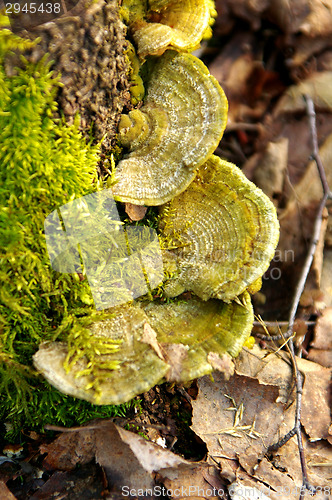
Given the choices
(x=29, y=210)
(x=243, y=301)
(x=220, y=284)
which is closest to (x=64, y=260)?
(x=29, y=210)

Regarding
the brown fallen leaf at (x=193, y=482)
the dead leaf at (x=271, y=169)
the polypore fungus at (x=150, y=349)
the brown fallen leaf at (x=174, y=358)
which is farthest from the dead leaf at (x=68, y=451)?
the dead leaf at (x=271, y=169)

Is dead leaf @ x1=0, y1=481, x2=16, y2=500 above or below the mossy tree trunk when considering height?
below

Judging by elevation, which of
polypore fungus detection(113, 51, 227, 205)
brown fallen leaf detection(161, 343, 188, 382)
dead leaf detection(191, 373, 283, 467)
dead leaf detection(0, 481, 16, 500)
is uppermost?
polypore fungus detection(113, 51, 227, 205)

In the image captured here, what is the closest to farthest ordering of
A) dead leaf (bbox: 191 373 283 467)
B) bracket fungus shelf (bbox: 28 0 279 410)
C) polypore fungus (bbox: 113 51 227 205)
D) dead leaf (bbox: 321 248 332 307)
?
1. bracket fungus shelf (bbox: 28 0 279 410)
2. polypore fungus (bbox: 113 51 227 205)
3. dead leaf (bbox: 191 373 283 467)
4. dead leaf (bbox: 321 248 332 307)

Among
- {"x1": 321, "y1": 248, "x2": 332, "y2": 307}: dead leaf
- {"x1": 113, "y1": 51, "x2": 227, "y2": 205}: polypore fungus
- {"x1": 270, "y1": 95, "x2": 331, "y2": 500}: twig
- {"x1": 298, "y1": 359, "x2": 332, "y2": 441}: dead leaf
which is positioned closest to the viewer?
{"x1": 113, "y1": 51, "x2": 227, "y2": 205}: polypore fungus

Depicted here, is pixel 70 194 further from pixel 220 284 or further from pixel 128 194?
pixel 220 284

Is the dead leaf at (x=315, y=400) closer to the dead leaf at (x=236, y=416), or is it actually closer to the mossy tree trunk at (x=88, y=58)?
the dead leaf at (x=236, y=416)

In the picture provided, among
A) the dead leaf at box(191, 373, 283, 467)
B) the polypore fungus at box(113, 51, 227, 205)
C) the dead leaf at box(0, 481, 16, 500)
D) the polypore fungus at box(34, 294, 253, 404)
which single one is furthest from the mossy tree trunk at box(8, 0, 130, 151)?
the dead leaf at box(0, 481, 16, 500)

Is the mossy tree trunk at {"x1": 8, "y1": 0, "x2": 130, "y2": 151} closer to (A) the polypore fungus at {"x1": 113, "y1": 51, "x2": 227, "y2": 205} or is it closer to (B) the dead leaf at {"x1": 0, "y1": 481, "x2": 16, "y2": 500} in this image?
(A) the polypore fungus at {"x1": 113, "y1": 51, "x2": 227, "y2": 205}
